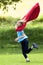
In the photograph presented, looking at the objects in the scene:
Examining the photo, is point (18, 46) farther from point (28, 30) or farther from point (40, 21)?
point (40, 21)

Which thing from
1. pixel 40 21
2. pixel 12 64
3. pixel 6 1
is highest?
pixel 12 64

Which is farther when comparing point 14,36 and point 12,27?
point 12,27

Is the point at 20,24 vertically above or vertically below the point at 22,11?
above

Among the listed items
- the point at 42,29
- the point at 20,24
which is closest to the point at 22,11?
the point at 42,29

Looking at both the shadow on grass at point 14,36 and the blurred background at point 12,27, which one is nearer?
the blurred background at point 12,27

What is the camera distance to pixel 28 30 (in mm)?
32750

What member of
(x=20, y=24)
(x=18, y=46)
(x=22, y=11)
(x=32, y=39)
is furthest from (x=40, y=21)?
(x=20, y=24)

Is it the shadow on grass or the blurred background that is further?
the shadow on grass

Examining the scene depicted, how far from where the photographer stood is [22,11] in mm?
36625

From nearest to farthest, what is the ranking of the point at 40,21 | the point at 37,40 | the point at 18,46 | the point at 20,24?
the point at 20,24, the point at 18,46, the point at 37,40, the point at 40,21

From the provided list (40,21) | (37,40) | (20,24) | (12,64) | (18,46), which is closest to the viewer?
(12,64)

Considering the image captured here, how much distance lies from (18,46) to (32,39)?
2.89 metres

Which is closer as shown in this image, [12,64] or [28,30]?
[12,64]

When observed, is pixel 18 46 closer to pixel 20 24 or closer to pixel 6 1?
pixel 6 1
